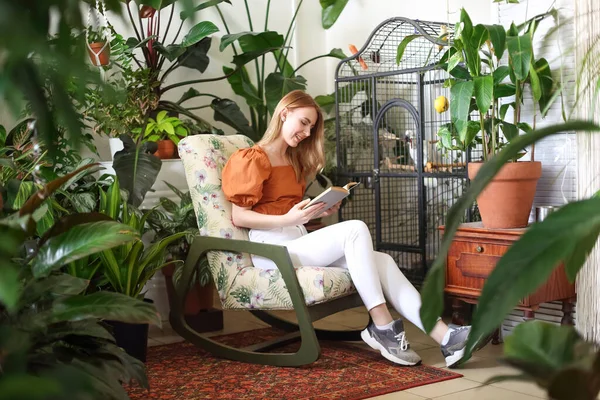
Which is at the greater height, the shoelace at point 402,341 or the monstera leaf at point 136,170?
the monstera leaf at point 136,170

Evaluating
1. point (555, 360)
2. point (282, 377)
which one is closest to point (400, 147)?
point (282, 377)

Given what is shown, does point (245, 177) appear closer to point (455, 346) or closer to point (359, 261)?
point (359, 261)

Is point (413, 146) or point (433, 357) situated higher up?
point (413, 146)

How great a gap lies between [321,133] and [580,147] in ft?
3.75

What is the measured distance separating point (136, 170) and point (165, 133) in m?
0.52

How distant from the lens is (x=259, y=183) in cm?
328

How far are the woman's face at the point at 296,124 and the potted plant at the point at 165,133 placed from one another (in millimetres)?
804

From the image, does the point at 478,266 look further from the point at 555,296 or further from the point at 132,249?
the point at 132,249

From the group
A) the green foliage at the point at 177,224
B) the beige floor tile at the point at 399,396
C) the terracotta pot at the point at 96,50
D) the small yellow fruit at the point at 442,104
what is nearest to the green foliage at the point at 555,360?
the terracotta pot at the point at 96,50

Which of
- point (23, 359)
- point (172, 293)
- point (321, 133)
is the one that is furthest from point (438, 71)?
point (23, 359)

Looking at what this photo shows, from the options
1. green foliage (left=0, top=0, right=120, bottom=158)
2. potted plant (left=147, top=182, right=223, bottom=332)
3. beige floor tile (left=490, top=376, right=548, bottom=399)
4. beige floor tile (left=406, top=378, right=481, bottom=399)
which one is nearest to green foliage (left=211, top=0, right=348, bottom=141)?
potted plant (left=147, top=182, right=223, bottom=332)

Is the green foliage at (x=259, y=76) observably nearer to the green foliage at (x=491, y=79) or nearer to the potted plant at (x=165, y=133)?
the potted plant at (x=165, y=133)

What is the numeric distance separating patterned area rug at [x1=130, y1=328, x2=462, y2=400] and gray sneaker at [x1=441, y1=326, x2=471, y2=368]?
0.19ft

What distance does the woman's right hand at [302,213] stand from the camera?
10.5ft
